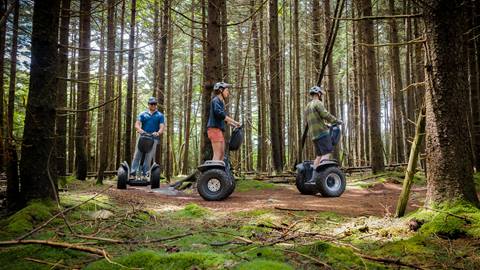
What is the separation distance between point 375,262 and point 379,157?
9169 mm

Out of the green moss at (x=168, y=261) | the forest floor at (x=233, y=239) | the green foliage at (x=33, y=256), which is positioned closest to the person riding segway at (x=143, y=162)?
the forest floor at (x=233, y=239)

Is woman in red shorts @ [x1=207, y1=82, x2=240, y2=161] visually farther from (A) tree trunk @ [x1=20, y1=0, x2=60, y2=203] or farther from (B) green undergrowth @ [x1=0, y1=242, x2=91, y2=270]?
(B) green undergrowth @ [x1=0, y1=242, x2=91, y2=270]

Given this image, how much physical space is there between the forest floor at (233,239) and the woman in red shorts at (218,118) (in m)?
2.06

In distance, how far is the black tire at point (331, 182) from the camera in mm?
7594

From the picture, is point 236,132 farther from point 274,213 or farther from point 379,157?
point 379,157

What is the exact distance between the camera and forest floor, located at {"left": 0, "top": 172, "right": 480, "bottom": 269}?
276 cm

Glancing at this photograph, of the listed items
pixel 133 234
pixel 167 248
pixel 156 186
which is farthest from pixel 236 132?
pixel 167 248

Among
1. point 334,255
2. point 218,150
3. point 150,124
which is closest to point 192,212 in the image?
point 218,150

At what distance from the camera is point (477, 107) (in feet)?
32.2

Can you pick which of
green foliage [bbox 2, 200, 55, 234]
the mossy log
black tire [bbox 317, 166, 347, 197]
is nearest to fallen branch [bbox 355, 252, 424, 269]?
the mossy log

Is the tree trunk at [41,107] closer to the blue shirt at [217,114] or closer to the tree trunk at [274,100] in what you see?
the blue shirt at [217,114]

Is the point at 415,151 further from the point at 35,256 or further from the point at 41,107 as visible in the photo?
the point at 41,107

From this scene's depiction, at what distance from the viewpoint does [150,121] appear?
9.64 meters

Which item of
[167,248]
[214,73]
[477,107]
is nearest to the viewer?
[167,248]
